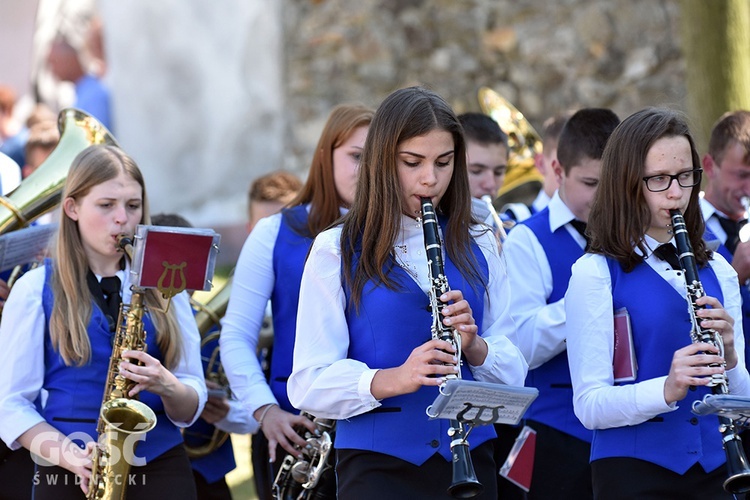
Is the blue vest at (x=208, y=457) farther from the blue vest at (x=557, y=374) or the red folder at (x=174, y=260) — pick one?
the blue vest at (x=557, y=374)

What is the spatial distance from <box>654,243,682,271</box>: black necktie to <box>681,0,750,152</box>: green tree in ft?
12.7

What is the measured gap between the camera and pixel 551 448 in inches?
167

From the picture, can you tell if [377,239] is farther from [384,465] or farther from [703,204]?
[703,204]

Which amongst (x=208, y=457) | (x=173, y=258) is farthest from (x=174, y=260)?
(x=208, y=457)

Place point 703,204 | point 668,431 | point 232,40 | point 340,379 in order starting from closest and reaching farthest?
point 340,379 < point 668,431 < point 703,204 < point 232,40

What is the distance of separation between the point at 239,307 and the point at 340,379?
1.36 meters

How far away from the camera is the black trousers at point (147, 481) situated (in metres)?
3.73

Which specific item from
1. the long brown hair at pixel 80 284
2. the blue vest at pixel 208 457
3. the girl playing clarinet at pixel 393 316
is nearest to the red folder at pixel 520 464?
the girl playing clarinet at pixel 393 316

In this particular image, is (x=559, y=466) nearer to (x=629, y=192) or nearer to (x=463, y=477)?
(x=629, y=192)

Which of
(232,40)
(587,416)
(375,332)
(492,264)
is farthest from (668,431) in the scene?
(232,40)

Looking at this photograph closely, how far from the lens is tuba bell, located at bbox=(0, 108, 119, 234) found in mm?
4648

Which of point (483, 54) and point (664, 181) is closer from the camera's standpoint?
point (664, 181)

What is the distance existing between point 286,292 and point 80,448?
99 cm

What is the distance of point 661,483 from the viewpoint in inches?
127
